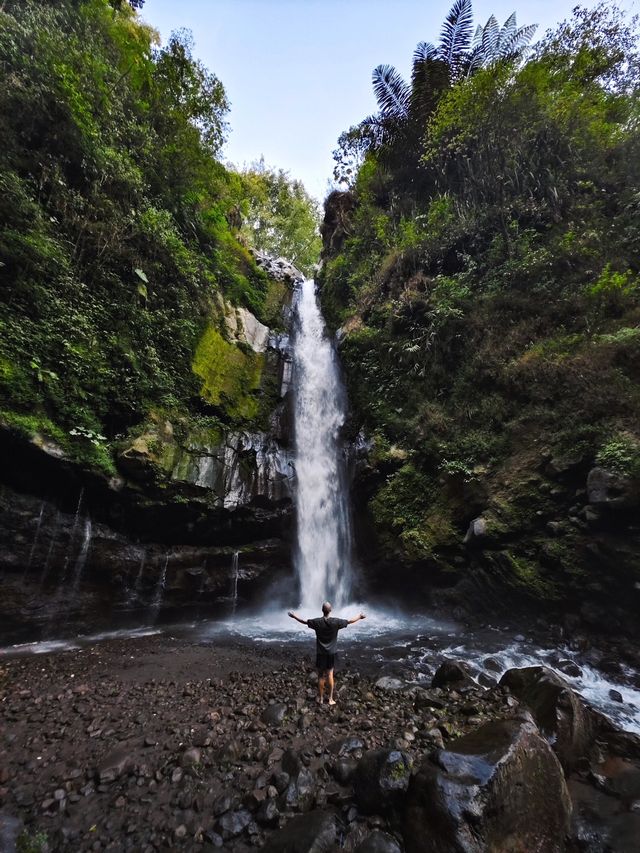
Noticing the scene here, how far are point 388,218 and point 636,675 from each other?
18669mm

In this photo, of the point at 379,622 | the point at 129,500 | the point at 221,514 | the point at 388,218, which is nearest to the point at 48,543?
the point at 129,500

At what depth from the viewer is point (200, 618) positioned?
9828mm

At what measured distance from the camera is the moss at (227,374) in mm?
11516

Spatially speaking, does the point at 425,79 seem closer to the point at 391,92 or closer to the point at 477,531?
the point at 391,92

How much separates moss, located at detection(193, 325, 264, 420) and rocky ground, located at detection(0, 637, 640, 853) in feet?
25.4

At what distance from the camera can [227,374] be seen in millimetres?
12375

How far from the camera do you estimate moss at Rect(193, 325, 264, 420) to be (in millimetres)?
11516

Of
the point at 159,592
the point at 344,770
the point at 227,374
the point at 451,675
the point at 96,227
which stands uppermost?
the point at 96,227

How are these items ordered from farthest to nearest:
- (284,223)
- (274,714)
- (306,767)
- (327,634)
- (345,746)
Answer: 1. (284,223)
2. (327,634)
3. (274,714)
4. (345,746)
5. (306,767)

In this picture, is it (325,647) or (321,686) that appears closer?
(321,686)

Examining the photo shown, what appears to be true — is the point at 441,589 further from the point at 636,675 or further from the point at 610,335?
the point at 610,335

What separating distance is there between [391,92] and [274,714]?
77.6 feet

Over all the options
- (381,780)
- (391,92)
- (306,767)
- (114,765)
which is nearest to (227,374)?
(114,765)

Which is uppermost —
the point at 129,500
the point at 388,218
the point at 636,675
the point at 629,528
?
the point at 388,218
